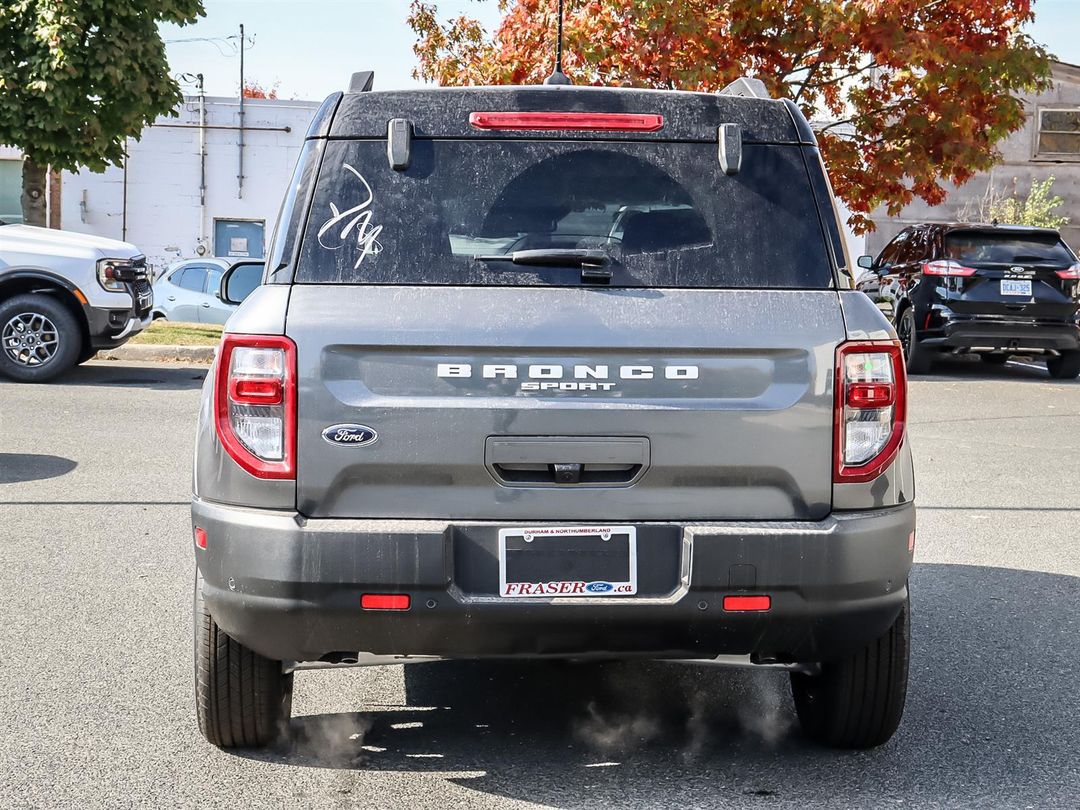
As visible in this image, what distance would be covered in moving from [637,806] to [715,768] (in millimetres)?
389

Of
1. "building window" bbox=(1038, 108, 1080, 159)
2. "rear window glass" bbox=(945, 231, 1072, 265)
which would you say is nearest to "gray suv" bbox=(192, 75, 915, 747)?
"rear window glass" bbox=(945, 231, 1072, 265)

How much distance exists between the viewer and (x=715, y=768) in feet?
12.9

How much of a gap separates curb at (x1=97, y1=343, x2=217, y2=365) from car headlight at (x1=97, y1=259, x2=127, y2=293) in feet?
8.99

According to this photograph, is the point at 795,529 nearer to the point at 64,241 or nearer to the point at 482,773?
the point at 482,773

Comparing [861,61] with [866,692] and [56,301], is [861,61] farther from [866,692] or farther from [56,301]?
[866,692]

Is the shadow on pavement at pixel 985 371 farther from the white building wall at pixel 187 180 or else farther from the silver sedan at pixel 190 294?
the white building wall at pixel 187 180

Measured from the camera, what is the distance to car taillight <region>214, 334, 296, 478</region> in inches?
134

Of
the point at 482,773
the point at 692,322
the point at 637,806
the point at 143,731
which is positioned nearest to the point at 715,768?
the point at 637,806

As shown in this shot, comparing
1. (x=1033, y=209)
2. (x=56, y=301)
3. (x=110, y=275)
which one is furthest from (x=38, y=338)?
(x=1033, y=209)

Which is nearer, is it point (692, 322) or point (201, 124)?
point (692, 322)

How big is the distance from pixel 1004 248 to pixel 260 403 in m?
13.5

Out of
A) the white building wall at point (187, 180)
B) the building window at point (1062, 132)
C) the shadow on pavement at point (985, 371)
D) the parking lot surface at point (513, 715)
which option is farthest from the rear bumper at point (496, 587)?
the building window at point (1062, 132)

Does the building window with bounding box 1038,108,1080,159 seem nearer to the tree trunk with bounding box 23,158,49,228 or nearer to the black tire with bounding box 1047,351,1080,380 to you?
the black tire with bounding box 1047,351,1080,380

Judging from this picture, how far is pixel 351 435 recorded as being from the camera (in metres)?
3.41
